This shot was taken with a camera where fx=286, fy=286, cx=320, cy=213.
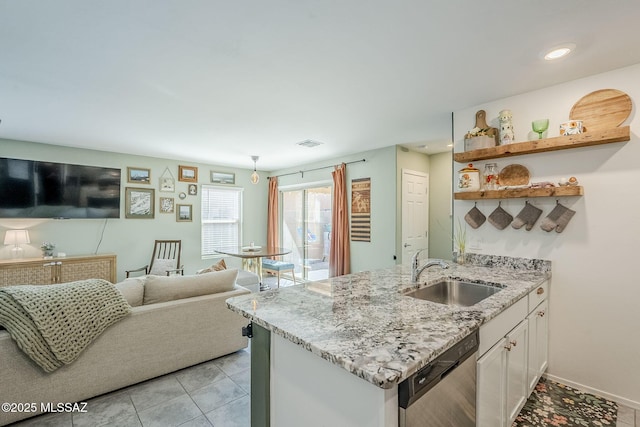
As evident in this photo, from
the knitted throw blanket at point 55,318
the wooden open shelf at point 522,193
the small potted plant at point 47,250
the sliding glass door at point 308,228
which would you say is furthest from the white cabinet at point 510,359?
the small potted plant at point 47,250

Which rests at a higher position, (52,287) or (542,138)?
(542,138)

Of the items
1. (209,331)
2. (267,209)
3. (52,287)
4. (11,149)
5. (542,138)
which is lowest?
(209,331)

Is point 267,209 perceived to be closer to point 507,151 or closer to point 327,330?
point 507,151

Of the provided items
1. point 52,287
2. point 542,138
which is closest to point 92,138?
point 52,287

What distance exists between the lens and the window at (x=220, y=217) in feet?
19.3

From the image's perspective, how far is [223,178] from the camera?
19.9ft

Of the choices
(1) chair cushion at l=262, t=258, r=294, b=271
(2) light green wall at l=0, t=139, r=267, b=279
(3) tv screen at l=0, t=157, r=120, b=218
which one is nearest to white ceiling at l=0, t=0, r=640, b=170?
(3) tv screen at l=0, t=157, r=120, b=218

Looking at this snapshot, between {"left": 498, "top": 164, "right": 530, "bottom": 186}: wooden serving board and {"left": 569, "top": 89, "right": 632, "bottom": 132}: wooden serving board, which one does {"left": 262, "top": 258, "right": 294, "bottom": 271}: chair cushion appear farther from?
{"left": 569, "top": 89, "right": 632, "bottom": 132}: wooden serving board

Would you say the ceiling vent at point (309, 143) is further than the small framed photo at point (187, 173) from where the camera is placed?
No

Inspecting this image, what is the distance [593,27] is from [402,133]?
7.04 feet

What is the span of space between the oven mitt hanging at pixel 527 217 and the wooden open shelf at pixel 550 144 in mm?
473

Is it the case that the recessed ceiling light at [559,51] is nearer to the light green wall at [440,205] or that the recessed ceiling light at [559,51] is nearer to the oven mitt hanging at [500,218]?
the oven mitt hanging at [500,218]

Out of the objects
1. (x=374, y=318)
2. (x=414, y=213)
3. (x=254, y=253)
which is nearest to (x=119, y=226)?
(x=254, y=253)

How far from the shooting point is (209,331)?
8.70 ft
